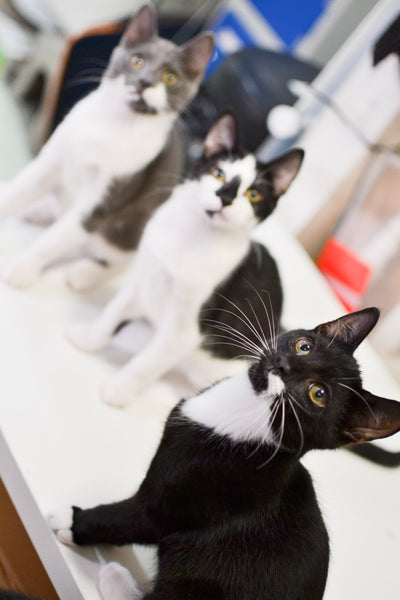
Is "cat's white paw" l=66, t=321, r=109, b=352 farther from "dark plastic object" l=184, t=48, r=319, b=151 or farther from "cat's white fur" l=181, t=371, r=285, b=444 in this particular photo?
"dark plastic object" l=184, t=48, r=319, b=151

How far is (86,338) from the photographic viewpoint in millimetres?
950

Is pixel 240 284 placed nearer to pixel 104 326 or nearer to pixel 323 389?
pixel 104 326

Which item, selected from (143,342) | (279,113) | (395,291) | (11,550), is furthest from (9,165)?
(395,291)

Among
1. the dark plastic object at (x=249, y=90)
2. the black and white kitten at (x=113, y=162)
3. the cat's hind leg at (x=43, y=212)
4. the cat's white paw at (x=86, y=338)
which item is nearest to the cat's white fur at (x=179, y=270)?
the cat's white paw at (x=86, y=338)

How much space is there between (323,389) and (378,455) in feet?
1.47

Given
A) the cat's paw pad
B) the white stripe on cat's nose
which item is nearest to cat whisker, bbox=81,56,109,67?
the cat's paw pad

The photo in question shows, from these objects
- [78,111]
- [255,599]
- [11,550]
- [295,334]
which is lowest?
[11,550]

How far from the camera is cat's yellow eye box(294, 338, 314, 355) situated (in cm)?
58

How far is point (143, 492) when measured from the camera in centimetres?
65

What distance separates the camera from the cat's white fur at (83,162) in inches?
36.3

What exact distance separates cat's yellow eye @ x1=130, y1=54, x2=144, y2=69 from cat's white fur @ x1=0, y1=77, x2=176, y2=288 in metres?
0.04

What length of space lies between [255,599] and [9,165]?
1.06 m

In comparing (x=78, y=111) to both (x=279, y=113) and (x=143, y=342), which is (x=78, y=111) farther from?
(x=279, y=113)

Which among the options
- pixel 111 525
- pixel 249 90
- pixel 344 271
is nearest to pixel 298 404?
pixel 111 525
